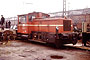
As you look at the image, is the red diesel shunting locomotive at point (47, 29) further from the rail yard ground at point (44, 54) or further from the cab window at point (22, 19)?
the rail yard ground at point (44, 54)

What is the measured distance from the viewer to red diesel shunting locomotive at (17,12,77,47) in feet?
31.4

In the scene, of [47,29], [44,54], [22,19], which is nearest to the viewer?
[44,54]

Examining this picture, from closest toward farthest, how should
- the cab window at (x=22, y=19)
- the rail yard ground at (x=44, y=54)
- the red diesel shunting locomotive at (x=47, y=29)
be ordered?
the rail yard ground at (x=44, y=54) → the red diesel shunting locomotive at (x=47, y=29) → the cab window at (x=22, y=19)

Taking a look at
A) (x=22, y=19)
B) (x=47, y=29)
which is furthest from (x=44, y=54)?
(x=22, y=19)

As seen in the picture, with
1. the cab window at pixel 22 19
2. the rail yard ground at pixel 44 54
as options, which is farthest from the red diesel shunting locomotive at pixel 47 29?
the rail yard ground at pixel 44 54

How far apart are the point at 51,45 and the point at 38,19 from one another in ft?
9.19

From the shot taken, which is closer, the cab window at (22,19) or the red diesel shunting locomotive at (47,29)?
the red diesel shunting locomotive at (47,29)

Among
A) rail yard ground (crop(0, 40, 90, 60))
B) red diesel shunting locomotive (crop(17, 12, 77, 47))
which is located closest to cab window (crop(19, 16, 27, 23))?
red diesel shunting locomotive (crop(17, 12, 77, 47))

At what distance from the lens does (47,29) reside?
10914mm

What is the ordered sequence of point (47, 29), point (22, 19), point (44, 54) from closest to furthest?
point (44, 54), point (47, 29), point (22, 19)

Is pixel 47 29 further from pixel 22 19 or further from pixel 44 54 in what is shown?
pixel 22 19

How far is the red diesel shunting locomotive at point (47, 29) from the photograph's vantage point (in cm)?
957

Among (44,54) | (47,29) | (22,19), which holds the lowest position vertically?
(44,54)

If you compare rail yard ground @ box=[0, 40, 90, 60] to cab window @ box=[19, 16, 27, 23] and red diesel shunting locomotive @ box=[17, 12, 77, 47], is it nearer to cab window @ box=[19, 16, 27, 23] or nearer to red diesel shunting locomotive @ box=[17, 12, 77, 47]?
red diesel shunting locomotive @ box=[17, 12, 77, 47]
